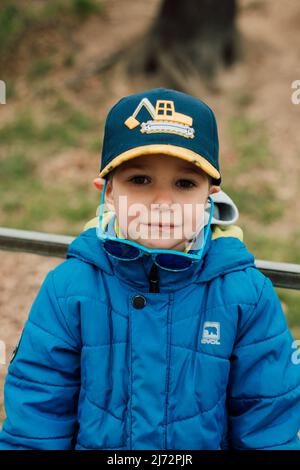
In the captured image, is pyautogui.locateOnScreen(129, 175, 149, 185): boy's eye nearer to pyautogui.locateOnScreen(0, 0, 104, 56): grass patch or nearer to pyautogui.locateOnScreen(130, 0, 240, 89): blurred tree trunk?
pyautogui.locateOnScreen(130, 0, 240, 89): blurred tree trunk

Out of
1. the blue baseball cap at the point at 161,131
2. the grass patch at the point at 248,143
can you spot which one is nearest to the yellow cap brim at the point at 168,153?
the blue baseball cap at the point at 161,131

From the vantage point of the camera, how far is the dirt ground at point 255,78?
16.0ft

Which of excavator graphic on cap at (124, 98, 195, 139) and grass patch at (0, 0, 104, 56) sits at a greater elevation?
grass patch at (0, 0, 104, 56)

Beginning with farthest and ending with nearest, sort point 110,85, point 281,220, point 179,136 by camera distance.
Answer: point 110,85, point 281,220, point 179,136

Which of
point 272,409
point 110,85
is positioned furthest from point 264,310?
point 110,85

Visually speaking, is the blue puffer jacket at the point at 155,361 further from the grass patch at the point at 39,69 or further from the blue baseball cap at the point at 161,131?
the grass patch at the point at 39,69

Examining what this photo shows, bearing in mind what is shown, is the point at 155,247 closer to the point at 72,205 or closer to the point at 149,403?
the point at 149,403

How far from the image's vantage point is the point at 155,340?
1.40 meters

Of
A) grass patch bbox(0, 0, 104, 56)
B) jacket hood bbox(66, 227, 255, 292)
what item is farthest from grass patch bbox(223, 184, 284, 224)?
grass patch bbox(0, 0, 104, 56)

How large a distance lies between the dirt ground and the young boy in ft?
7.33

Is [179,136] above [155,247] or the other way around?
above

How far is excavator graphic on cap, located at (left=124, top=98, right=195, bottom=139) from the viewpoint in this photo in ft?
4.34

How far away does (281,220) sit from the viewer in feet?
14.0
